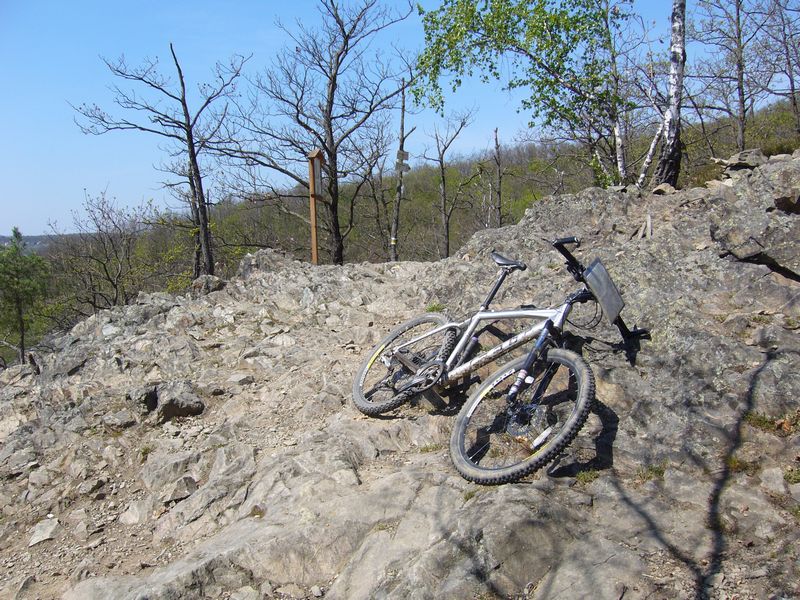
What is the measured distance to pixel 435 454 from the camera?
4273mm

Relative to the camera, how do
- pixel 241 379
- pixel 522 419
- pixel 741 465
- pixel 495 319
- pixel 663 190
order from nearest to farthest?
pixel 741 465 < pixel 522 419 < pixel 495 319 < pixel 241 379 < pixel 663 190

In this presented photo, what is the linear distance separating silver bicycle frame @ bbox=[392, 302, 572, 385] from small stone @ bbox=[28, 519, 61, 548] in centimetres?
337

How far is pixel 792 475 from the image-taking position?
10.6ft

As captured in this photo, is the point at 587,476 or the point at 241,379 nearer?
the point at 587,476

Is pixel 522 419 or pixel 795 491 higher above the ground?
pixel 522 419

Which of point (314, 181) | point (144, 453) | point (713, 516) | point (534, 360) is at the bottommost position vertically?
point (144, 453)

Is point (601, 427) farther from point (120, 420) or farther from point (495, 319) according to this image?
point (120, 420)

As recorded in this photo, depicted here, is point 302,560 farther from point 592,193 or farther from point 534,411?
point 592,193

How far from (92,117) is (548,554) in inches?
612

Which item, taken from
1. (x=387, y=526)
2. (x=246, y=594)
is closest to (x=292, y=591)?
(x=246, y=594)

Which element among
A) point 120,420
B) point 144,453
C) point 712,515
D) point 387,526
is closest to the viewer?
point 712,515

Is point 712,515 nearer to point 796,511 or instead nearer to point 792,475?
point 796,511

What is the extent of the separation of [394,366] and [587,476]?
1.98 meters

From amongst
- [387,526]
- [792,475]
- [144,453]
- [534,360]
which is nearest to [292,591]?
[387,526]
